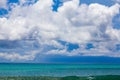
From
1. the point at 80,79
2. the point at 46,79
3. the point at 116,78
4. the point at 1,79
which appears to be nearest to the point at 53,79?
the point at 46,79

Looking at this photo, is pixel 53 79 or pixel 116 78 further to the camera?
pixel 116 78

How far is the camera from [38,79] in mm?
43312

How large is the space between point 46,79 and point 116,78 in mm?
10364

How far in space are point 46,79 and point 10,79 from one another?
4.57 metres

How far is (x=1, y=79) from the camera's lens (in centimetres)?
4275

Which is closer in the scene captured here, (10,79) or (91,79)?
(10,79)

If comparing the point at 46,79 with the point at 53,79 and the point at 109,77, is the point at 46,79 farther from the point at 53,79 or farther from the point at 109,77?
the point at 109,77

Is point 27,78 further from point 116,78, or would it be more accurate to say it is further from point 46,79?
point 116,78

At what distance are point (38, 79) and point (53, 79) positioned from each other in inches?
75.3

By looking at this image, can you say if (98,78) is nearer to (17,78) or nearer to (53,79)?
(53,79)

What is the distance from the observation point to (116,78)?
47344 millimetres

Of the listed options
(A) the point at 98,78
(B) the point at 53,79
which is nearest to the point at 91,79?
(A) the point at 98,78

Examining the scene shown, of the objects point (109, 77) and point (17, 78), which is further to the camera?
point (109, 77)

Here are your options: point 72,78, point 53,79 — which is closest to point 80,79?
point 72,78
